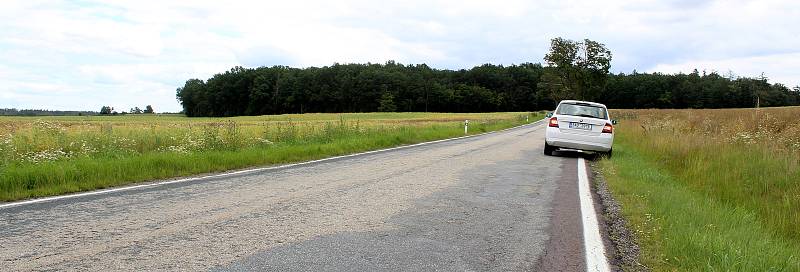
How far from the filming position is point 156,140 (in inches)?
532

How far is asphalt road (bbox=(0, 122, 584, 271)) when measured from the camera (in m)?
4.05

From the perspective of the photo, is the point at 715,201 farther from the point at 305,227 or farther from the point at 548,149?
the point at 548,149

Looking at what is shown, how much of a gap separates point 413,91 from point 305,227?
117 metres

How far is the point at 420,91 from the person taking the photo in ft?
401

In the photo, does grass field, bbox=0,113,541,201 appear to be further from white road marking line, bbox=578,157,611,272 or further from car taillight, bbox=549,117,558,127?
white road marking line, bbox=578,157,611,272

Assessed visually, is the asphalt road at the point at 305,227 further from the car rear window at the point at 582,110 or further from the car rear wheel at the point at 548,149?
the car rear window at the point at 582,110

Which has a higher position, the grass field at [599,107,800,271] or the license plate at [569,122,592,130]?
the license plate at [569,122,592,130]

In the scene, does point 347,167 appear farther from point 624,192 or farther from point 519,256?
point 519,256

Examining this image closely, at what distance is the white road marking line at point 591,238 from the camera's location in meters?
4.17

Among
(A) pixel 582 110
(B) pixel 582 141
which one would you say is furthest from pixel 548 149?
(A) pixel 582 110

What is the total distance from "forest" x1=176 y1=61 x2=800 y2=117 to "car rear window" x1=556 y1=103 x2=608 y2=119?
10029 cm

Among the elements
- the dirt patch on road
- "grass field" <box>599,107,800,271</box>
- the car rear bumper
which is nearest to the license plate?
the car rear bumper

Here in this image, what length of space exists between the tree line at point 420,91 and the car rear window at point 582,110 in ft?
327

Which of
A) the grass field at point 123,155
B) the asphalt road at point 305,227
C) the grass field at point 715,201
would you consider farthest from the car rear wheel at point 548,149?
the asphalt road at point 305,227
